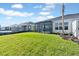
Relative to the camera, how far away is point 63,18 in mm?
5559

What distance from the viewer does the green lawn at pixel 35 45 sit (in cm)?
531

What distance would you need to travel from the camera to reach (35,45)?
5.41m

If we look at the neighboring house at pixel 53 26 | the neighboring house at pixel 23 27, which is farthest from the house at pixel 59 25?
the neighboring house at pixel 23 27

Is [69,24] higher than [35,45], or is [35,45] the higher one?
[69,24]

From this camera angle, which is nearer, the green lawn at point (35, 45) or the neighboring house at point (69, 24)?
the green lawn at point (35, 45)

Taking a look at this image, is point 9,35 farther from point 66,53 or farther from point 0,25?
point 66,53

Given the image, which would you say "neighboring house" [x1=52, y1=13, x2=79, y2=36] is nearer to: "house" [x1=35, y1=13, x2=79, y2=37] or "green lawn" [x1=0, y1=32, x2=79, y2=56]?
"house" [x1=35, y1=13, x2=79, y2=37]

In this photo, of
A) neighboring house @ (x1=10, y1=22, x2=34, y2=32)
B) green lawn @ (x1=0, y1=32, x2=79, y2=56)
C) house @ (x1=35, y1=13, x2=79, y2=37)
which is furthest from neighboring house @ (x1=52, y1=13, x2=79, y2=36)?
neighboring house @ (x1=10, y1=22, x2=34, y2=32)

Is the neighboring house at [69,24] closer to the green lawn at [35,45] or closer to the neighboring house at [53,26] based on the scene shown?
the neighboring house at [53,26]

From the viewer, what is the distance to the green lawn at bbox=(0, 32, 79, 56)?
531 cm

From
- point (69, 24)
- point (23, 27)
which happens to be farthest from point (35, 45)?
point (69, 24)

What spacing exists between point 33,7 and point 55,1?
50cm

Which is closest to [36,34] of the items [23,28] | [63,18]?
[23,28]

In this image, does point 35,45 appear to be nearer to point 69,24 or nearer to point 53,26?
point 53,26
